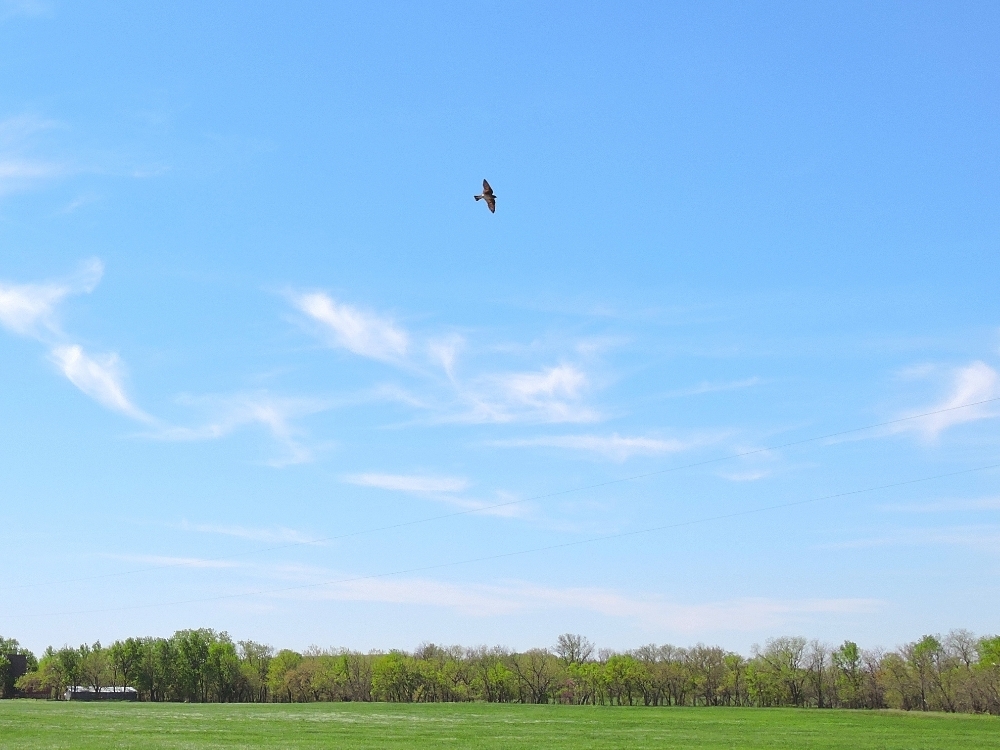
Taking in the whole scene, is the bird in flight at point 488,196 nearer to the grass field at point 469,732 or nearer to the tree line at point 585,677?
the grass field at point 469,732

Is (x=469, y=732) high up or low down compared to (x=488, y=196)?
down

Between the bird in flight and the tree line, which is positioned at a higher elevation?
the bird in flight

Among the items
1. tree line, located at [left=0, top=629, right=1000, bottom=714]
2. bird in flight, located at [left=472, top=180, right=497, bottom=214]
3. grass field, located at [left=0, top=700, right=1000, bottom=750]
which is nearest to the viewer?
bird in flight, located at [left=472, top=180, right=497, bottom=214]

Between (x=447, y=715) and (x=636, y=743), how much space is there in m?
47.1

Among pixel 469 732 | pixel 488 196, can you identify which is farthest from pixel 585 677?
pixel 488 196

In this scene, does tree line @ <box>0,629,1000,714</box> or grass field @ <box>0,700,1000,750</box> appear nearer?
grass field @ <box>0,700,1000,750</box>

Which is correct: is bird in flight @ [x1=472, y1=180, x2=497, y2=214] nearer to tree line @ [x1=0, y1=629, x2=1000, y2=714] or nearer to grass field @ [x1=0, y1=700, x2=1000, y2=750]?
grass field @ [x1=0, y1=700, x2=1000, y2=750]

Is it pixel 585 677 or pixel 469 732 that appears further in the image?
pixel 585 677

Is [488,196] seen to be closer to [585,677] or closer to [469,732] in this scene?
[469,732]

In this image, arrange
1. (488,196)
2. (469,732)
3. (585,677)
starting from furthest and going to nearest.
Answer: (585,677)
(469,732)
(488,196)

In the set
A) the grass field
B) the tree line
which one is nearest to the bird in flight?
the grass field

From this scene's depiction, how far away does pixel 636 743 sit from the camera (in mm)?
68438

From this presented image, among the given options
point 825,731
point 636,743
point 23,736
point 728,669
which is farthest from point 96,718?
point 728,669

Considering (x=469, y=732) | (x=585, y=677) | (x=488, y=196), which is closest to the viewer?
(x=488, y=196)
